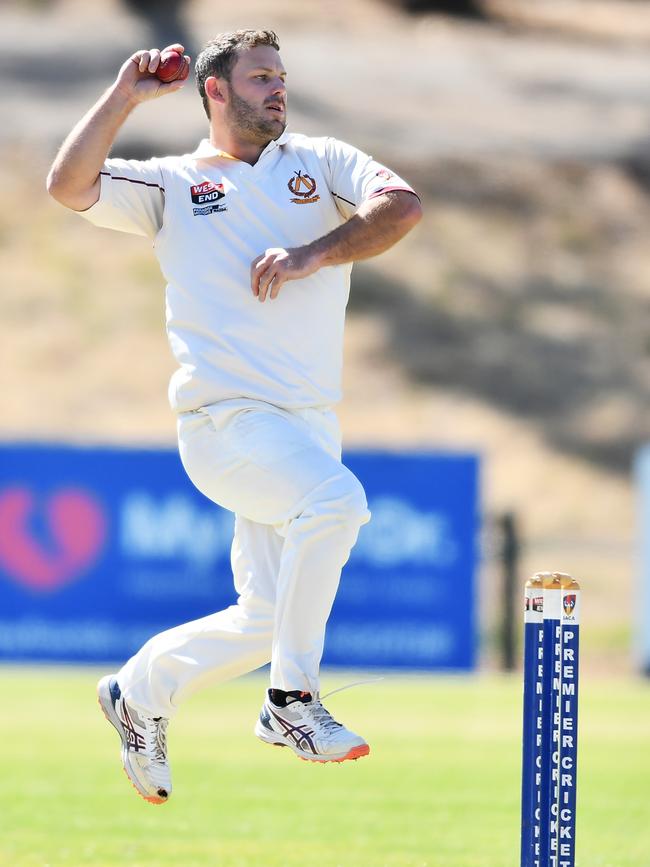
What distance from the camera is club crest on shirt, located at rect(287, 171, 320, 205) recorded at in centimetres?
589

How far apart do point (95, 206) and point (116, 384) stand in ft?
65.7

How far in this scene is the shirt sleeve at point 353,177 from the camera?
574cm

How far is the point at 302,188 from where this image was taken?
19.4ft

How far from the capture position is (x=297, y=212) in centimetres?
588

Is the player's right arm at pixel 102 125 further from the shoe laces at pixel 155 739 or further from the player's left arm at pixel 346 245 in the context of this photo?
Answer: the shoe laces at pixel 155 739

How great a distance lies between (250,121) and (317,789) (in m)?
3.98

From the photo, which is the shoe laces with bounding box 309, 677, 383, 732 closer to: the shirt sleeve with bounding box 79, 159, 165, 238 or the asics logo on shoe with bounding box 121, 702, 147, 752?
the asics logo on shoe with bounding box 121, 702, 147, 752

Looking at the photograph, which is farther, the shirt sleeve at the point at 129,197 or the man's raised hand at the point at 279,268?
the shirt sleeve at the point at 129,197

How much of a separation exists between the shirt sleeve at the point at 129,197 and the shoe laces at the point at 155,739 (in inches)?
66.1

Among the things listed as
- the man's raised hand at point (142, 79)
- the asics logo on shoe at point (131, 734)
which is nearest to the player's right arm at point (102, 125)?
the man's raised hand at point (142, 79)

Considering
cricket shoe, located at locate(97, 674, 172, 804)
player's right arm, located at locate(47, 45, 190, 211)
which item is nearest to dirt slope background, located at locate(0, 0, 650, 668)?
cricket shoe, located at locate(97, 674, 172, 804)

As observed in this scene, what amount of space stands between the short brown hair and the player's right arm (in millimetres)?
146

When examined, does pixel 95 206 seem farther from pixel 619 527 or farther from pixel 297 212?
pixel 619 527

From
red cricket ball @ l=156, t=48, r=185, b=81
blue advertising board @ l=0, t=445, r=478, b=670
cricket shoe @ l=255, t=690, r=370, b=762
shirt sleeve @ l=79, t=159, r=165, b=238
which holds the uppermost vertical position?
red cricket ball @ l=156, t=48, r=185, b=81
